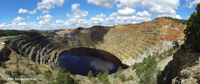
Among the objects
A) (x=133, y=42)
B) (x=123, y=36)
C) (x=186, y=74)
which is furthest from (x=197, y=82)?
(x=123, y=36)

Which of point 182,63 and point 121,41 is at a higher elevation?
point 182,63

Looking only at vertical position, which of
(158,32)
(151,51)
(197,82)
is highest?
(158,32)

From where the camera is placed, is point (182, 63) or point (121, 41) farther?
point (121, 41)

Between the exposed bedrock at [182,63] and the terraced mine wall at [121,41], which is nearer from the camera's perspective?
the exposed bedrock at [182,63]

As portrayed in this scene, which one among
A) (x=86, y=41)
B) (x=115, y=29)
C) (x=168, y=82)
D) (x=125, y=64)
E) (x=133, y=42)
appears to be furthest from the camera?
(x=86, y=41)

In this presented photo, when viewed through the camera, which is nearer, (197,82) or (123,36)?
(197,82)

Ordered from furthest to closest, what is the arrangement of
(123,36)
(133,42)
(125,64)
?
(123,36) → (133,42) → (125,64)

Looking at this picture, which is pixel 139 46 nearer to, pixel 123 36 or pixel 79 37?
pixel 123 36

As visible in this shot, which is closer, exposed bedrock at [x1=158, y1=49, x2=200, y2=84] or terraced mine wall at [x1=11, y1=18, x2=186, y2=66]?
exposed bedrock at [x1=158, y1=49, x2=200, y2=84]
